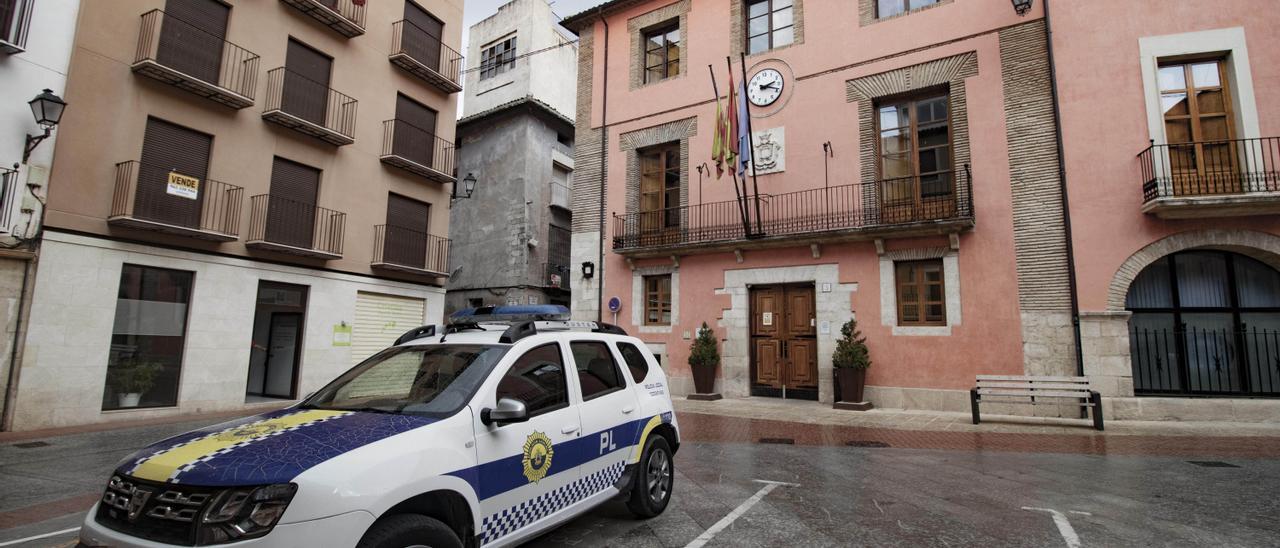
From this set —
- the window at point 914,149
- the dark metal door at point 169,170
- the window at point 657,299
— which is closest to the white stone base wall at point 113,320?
the dark metal door at point 169,170

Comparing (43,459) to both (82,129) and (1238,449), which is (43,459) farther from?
(1238,449)

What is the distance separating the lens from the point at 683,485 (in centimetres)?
602

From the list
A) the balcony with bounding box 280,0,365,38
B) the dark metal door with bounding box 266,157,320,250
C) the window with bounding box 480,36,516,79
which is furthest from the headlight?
the window with bounding box 480,36,516,79

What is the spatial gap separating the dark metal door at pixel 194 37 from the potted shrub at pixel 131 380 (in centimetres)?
586

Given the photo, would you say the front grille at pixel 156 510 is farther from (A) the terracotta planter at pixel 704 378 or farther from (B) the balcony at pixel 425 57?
(B) the balcony at pixel 425 57

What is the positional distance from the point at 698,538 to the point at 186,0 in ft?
47.7

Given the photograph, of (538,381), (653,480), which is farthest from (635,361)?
(538,381)

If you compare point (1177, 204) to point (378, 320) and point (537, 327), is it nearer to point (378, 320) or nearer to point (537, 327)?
point (537, 327)

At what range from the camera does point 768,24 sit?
51.1 feet

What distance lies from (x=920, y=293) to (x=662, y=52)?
9.71 meters

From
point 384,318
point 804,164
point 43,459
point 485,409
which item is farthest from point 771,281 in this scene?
point 43,459

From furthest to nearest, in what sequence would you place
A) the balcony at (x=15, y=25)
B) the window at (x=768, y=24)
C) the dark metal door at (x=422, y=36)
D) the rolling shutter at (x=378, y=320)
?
the dark metal door at (x=422, y=36) < the rolling shutter at (x=378, y=320) < the window at (x=768, y=24) < the balcony at (x=15, y=25)

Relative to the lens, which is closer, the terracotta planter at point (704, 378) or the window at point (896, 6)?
the window at point (896, 6)

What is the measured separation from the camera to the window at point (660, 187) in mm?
16125
